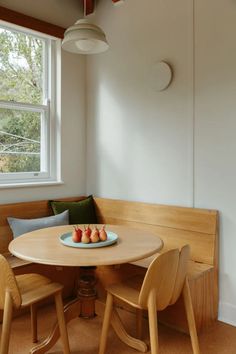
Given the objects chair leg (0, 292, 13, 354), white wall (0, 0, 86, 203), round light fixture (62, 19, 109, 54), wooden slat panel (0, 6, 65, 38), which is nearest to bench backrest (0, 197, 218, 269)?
white wall (0, 0, 86, 203)

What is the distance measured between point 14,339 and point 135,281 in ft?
3.14

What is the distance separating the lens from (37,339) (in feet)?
7.34

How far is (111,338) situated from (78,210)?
129cm

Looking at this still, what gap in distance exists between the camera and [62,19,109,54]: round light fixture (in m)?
1.93

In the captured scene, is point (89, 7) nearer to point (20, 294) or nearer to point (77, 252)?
point (77, 252)

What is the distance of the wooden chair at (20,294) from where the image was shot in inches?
65.4

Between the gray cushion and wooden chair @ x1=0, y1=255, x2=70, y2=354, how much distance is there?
67 cm

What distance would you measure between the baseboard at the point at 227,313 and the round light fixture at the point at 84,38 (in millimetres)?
2136

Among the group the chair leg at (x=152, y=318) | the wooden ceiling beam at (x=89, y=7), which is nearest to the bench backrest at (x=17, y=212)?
the chair leg at (x=152, y=318)

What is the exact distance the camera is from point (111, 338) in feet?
7.43

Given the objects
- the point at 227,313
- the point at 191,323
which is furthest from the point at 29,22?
the point at 227,313

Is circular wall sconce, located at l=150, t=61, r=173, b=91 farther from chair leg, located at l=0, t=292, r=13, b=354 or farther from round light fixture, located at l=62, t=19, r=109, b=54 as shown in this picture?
chair leg, located at l=0, t=292, r=13, b=354

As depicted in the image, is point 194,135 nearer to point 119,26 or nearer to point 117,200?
point 117,200

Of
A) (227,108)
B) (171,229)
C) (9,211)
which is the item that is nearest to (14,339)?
(9,211)
